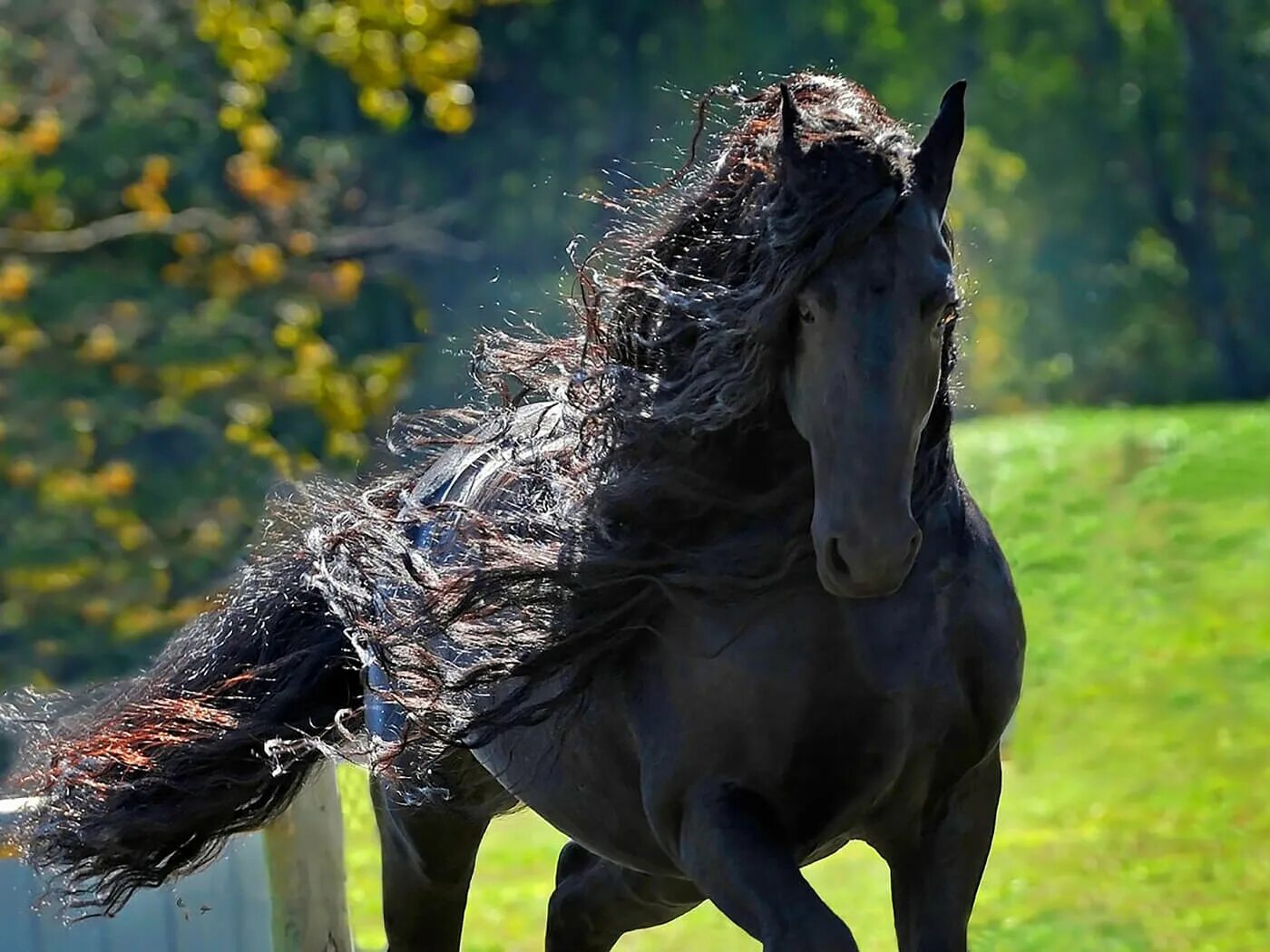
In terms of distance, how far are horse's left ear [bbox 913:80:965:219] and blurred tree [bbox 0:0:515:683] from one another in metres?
6.11

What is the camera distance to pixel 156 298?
50.8 feet

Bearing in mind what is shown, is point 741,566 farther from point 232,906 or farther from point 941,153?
point 232,906

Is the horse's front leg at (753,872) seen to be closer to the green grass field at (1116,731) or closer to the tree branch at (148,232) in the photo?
the green grass field at (1116,731)

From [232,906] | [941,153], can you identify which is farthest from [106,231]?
[941,153]

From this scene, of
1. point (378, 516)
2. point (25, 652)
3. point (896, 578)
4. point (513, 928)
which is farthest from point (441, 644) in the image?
point (25, 652)

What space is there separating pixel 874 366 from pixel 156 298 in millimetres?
13214

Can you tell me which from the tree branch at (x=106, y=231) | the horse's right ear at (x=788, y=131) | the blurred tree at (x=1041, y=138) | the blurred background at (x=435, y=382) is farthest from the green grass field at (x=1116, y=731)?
the blurred tree at (x=1041, y=138)

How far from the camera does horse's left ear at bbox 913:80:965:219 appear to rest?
9.80 feet

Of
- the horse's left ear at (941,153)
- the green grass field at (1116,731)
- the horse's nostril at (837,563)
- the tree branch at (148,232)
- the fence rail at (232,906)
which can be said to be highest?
the tree branch at (148,232)

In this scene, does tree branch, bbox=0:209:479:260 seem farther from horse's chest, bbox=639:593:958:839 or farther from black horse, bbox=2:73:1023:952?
horse's chest, bbox=639:593:958:839

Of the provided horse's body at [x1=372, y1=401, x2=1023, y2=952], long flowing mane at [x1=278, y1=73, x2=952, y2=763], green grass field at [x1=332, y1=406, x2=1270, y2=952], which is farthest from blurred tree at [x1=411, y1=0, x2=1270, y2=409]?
horse's body at [x1=372, y1=401, x2=1023, y2=952]

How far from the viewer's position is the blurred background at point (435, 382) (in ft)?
29.0

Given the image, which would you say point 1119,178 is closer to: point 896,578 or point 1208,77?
point 1208,77

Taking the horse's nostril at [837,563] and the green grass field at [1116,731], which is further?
the green grass field at [1116,731]
